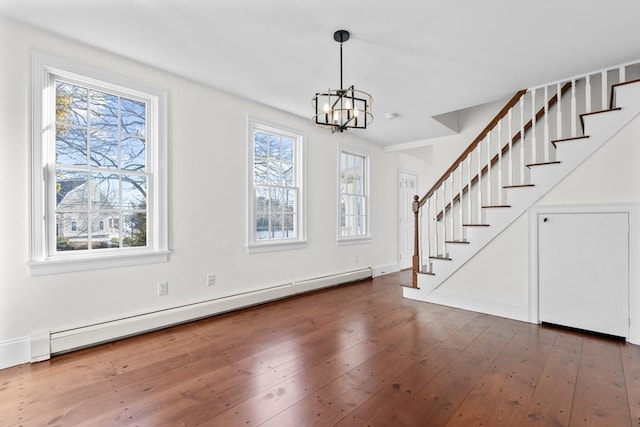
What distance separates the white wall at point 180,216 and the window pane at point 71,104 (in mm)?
244

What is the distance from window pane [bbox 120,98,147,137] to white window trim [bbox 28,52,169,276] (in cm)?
7

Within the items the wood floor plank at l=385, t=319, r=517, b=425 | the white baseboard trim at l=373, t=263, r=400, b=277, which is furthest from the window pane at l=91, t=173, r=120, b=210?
the white baseboard trim at l=373, t=263, r=400, b=277

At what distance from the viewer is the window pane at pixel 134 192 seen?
3.13m

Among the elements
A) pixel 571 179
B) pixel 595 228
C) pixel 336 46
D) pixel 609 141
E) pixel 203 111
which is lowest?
pixel 595 228

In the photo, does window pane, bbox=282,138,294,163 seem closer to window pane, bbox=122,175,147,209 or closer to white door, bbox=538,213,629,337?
window pane, bbox=122,175,147,209

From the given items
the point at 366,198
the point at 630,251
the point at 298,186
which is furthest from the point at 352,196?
the point at 630,251

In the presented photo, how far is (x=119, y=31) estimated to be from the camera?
8.55ft

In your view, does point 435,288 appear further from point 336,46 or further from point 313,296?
point 336,46

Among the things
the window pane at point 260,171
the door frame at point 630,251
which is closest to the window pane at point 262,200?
the window pane at point 260,171

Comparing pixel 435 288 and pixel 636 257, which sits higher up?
pixel 636 257

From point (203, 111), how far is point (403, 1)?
244cm

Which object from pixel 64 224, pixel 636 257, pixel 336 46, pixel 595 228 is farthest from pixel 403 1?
pixel 64 224

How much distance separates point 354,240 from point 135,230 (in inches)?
141

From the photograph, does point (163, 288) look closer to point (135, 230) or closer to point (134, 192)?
point (135, 230)
